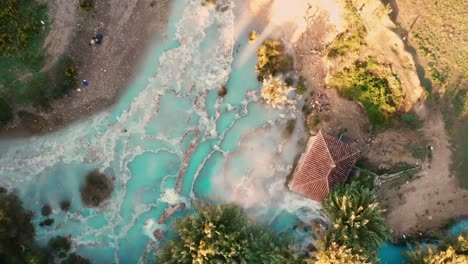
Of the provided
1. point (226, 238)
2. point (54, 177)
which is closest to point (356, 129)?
point (226, 238)

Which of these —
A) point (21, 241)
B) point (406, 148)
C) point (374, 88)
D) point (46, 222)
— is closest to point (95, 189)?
point (46, 222)

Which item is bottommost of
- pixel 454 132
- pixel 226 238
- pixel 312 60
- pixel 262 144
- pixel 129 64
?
pixel 454 132

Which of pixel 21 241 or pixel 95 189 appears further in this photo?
pixel 95 189

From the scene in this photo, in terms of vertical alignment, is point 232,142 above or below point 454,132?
above

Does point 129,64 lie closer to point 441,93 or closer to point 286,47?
point 286,47

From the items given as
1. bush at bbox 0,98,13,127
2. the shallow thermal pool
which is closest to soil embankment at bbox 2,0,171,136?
bush at bbox 0,98,13,127

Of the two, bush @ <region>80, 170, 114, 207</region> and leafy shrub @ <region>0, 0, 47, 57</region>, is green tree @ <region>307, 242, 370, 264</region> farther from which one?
leafy shrub @ <region>0, 0, 47, 57</region>

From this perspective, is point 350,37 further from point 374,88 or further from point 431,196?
point 431,196
